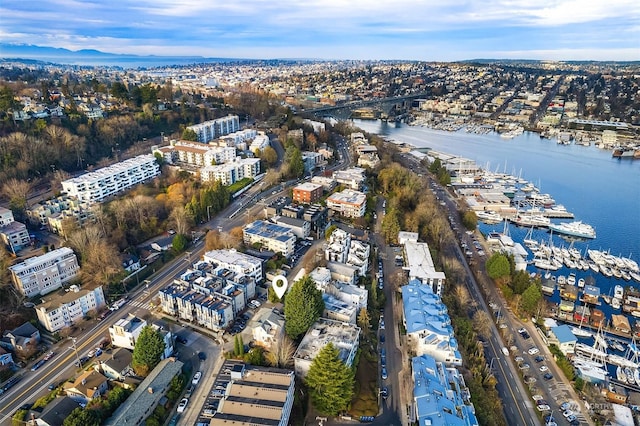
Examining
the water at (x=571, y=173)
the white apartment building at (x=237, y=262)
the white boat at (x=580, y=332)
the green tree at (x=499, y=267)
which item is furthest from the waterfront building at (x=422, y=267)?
the water at (x=571, y=173)

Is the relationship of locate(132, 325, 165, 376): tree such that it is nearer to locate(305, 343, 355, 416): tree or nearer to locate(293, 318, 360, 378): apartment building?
locate(293, 318, 360, 378): apartment building

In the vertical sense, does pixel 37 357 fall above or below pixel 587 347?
above

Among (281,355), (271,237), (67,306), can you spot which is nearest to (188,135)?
(271,237)

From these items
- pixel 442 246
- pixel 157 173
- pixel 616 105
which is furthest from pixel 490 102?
pixel 157 173

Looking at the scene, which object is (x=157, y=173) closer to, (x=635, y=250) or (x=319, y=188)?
(x=319, y=188)

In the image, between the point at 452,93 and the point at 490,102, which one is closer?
the point at 490,102

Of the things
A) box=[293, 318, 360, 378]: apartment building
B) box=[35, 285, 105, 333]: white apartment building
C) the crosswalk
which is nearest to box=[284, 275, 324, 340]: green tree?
box=[293, 318, 360, 378]: apartment building

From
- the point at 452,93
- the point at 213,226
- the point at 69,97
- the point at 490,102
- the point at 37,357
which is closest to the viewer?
the point at 37,357

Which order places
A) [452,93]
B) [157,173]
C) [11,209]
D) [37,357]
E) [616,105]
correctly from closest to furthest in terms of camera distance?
[37,357], [11,209], [157,173], [616,105], [452,93]
